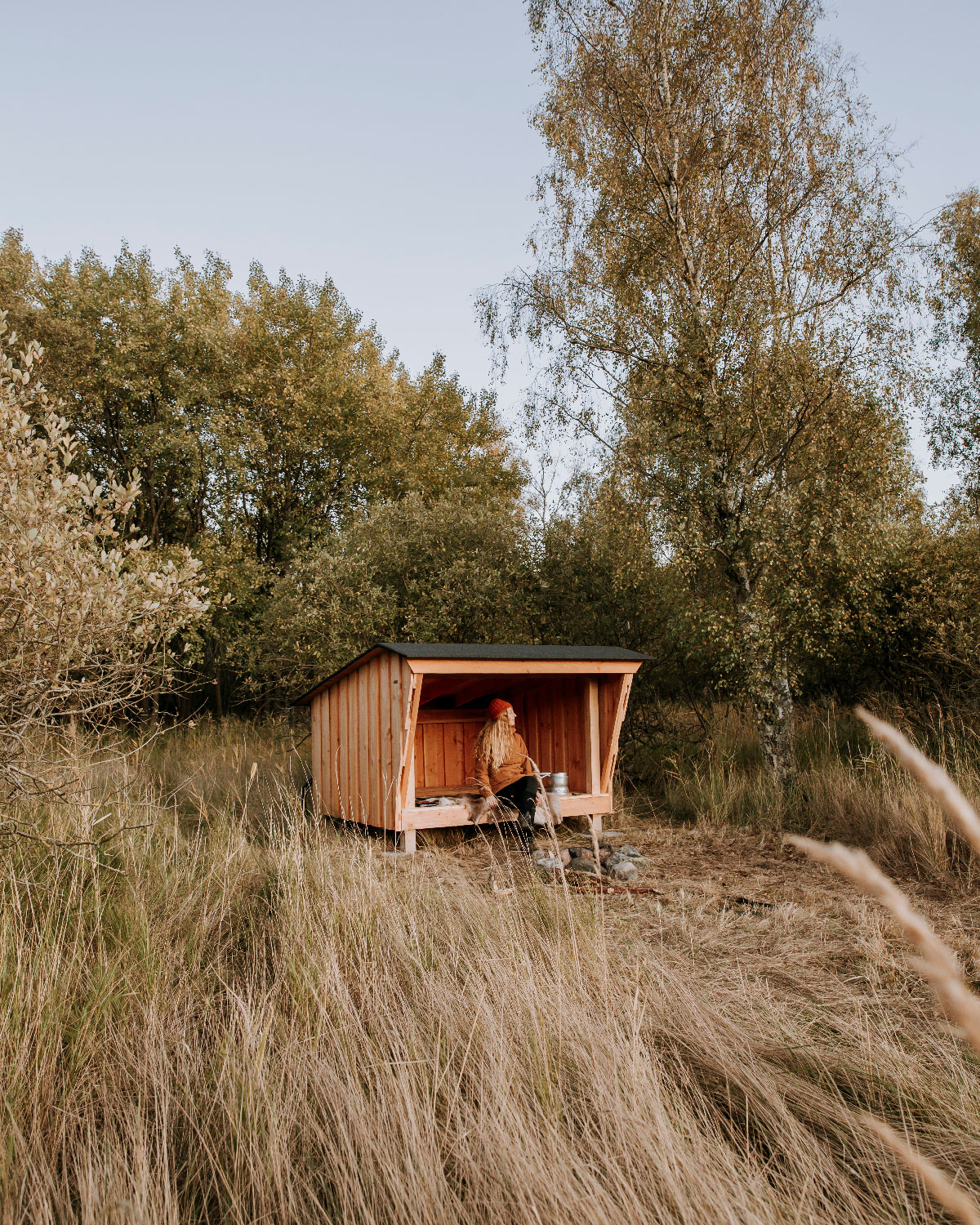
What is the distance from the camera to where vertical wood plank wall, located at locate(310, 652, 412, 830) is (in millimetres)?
7461

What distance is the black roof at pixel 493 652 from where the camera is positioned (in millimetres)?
7234

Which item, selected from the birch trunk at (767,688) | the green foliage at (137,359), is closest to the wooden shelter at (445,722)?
the birch trunk at (767,688)

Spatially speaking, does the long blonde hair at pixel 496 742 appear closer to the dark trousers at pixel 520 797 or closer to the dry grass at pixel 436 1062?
the dark trousers at pixel 520 797

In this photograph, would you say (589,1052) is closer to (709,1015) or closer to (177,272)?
(709,1015)

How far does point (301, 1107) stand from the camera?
2586 millimetres

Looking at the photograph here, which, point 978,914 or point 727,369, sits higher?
point 727,369

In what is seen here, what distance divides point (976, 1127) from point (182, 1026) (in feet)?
8.69

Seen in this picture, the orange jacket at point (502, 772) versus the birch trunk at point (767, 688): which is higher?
the birch trunk at point (767, 688)

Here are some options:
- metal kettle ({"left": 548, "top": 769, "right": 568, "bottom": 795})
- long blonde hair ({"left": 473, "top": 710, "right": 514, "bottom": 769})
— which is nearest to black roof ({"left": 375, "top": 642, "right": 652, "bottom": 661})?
long blonde hair ({"left": 473, "top": 710, "right": 514, "bottom": 769})

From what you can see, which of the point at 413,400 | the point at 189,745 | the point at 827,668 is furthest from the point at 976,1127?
the point at 413,400

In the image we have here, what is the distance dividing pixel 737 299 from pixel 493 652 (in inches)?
188

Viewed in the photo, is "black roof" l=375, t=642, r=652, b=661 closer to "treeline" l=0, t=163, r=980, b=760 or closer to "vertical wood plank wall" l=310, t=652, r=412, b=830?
"vertical wood plank wall" l=310, t=652, r=412, b=830

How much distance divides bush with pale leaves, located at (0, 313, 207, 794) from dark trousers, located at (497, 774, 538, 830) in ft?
13.1

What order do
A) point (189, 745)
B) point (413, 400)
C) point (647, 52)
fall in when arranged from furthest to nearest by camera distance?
point (413, 400) → point (189, 745) → point (647, 52)
